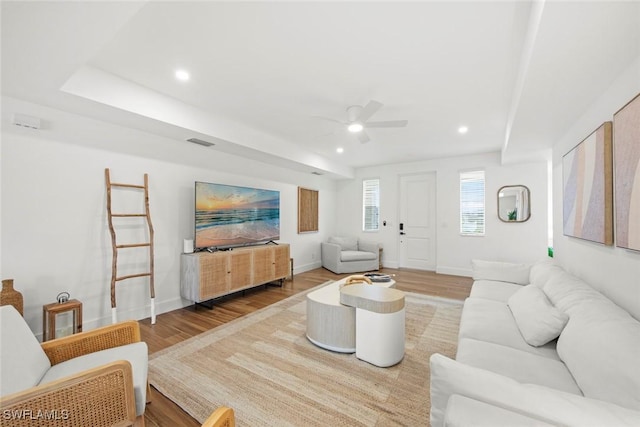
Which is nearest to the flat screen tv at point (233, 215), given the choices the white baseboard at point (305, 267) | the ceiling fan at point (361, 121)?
Result: the white baseboard at point (305, 267)

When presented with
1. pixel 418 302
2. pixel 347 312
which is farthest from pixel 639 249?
pixel 418 302

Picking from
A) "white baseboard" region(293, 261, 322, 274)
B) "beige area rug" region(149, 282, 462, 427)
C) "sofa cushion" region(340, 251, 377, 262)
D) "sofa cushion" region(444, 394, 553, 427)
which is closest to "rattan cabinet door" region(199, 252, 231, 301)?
"beige area rug" region(149, 282, 462, 427)

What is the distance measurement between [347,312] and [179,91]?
2765 mm

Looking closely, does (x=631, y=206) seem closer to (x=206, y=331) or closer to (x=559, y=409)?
(x=559, y=409)

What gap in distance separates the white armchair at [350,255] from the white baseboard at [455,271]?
1.32 m

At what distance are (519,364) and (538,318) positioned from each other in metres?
0.43

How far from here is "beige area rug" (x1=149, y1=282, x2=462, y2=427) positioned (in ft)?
5.53

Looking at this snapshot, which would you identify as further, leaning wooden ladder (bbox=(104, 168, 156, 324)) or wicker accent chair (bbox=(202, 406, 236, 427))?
leaning wooden ladder (bbox=(104, 168, 156, 324))

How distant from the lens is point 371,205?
671 centimetres

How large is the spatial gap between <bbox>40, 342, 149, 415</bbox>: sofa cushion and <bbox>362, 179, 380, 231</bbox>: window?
5.60 meters

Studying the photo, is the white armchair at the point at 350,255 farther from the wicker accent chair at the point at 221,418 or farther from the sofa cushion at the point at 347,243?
the wicker accent chair at the point at 221,418

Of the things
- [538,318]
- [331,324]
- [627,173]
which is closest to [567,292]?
[538,318]

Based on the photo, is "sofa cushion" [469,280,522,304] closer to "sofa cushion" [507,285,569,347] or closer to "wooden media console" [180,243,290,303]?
"sofa cushion" [507,285,569,347]

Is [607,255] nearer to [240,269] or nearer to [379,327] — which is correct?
[379,327]
